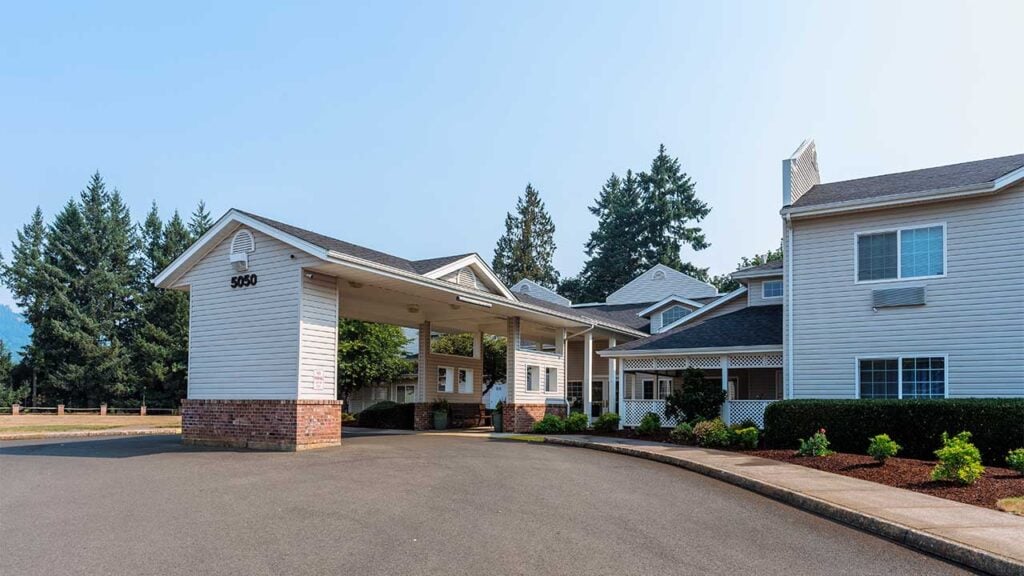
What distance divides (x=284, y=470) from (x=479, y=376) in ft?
59.4

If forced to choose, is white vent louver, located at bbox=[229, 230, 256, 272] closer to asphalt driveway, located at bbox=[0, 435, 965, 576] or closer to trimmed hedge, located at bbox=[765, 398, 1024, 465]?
asphalt driveway, located at bbox=[0, 435, 965, 576]

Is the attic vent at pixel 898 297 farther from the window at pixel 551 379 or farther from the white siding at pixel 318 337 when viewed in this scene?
the white siding at pixel 318 337

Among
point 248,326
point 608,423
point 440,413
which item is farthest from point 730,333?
point 248,326

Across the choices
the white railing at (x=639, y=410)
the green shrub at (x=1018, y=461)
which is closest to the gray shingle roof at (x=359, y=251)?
the white railing at (x=639, y=410)

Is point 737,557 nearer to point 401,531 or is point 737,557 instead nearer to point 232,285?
point 401,531

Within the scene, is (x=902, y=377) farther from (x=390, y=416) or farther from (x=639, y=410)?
(x=390, y=416)

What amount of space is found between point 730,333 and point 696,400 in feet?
7.77

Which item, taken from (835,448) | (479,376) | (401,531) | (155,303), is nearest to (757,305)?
(835,448)

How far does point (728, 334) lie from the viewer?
848 inches

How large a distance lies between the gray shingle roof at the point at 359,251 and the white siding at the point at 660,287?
817 inches

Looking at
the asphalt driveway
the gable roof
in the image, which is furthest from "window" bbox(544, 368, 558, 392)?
the asphalt driveway

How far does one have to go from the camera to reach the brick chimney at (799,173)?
19.0m

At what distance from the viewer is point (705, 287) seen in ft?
129

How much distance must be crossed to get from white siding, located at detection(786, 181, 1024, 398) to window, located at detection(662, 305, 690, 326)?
36.8 ft
